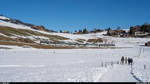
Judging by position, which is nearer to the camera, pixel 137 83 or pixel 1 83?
pixel 1 83

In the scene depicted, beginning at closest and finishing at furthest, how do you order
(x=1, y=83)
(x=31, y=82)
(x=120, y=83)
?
(x=1, y=83)
(x=31, y=82)
(x=120, y=83)

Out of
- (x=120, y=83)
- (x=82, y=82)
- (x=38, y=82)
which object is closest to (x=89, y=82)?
(x=82, y=82)

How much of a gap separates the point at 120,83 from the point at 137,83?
155 cm

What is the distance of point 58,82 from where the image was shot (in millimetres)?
13469

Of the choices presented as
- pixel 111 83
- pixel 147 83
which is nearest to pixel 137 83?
pixel 147 83

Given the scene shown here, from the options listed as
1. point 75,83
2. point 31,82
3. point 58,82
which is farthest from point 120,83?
point 31,82

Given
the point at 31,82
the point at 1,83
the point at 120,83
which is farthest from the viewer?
the point at 120,83

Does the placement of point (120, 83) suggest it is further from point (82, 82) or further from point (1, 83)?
point (1, 83)

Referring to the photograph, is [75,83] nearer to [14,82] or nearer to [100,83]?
[100,83]

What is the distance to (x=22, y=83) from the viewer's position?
1279cm

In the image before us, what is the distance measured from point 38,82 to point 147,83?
9469 millimetres

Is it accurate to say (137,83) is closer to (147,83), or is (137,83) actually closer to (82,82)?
(147,83)

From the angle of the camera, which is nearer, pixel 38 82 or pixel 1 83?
pixel 1 83

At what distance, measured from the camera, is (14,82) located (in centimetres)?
1303
